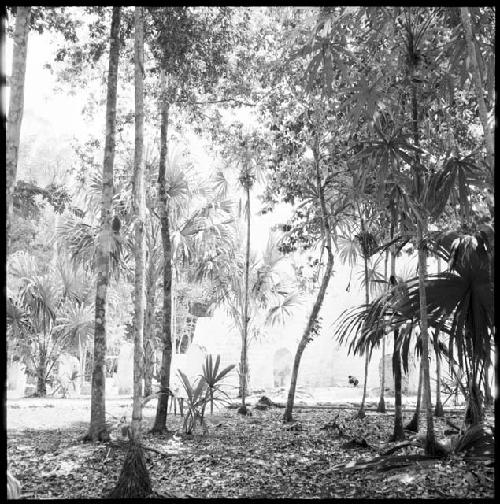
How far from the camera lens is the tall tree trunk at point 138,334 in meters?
5.28

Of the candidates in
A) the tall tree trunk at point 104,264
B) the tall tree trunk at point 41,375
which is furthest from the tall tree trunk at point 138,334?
the tall tree trunk at point 41,375

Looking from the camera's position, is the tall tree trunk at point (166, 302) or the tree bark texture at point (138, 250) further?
the tall tree trunk at point (166, 302)

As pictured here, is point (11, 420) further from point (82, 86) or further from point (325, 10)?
point (325, 10)

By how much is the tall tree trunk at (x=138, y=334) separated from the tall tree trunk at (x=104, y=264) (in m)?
2.39

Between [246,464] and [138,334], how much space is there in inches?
94.4

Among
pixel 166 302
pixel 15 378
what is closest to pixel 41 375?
pixel 15 378

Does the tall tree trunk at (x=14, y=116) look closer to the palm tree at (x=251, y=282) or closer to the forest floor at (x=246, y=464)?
the forest floor at (x=246, y=464)

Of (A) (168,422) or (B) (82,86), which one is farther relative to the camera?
(A) (168,422)

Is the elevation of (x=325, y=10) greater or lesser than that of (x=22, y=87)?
greater

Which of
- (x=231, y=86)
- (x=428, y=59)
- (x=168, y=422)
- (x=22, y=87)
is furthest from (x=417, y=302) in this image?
(x=168, y=422)

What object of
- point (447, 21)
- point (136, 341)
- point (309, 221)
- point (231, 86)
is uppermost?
point (231, 86)

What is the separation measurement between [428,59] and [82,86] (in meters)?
6.29

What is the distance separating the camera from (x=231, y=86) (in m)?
10.3

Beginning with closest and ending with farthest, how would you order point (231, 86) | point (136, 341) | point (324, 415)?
point (136, 341), point (231, 86), point (324, 415)
